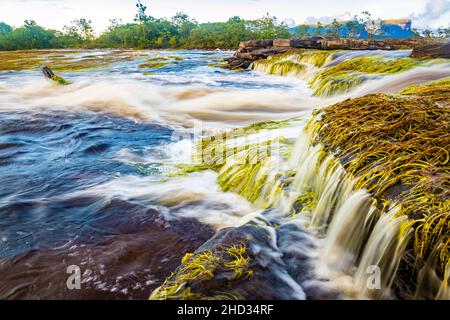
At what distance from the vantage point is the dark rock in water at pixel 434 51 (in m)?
11.2

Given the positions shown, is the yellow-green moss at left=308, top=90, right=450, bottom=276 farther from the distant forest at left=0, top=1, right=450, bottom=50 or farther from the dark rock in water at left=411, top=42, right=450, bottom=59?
the distant forest at left=0, top=1, right=450, bottom=50

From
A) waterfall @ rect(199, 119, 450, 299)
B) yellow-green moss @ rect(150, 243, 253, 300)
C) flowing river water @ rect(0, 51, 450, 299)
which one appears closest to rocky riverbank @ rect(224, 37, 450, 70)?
flowing river water @ rect(0, 51, 450, 299)

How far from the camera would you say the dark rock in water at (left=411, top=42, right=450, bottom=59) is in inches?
441

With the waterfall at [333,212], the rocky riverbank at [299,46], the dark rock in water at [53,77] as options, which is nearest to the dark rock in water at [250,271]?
the waterfall at [333,212]

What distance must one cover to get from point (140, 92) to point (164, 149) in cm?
738

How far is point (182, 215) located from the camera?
13.1ft

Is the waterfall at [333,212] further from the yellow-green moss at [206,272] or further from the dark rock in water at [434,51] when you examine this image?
the dark rock in water at [434,51]

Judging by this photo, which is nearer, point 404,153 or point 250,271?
point 250,271

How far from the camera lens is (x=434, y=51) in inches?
462

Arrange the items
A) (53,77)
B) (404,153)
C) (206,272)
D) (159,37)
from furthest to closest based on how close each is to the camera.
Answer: (159,37), (53,77), (404,153), (206,272)

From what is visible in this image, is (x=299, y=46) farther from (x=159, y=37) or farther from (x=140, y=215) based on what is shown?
(x=159, y=37)

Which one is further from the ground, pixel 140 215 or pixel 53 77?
pixel 53 77

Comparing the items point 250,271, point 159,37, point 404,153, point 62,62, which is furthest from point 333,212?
point 159,37
